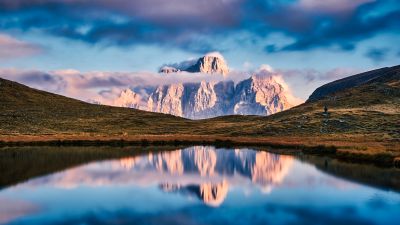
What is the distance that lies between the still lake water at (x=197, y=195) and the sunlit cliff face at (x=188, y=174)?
0.10m

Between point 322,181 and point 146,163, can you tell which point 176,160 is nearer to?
point 146,163

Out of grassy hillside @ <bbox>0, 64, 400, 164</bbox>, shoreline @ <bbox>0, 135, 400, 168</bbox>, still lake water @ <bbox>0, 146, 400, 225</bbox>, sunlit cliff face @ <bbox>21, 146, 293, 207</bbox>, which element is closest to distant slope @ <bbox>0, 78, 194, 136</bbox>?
grassy hillside @ <bbox>0, 64, 400, 164</bbox>

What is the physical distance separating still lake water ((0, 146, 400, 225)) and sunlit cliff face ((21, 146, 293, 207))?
98 millimetres

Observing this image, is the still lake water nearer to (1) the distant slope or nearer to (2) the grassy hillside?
(2) the grassy hillside

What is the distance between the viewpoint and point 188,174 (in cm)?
5538

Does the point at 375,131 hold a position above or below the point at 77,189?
above

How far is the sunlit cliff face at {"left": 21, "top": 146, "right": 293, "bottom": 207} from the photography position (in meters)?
43.9

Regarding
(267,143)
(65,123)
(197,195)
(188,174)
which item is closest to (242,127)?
(267,143)

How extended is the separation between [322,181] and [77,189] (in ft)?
79.4

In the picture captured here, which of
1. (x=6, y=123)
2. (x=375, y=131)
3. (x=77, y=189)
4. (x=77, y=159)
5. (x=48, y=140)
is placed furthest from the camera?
(x=6, y=123)

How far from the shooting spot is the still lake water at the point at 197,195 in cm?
2998

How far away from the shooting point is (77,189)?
4297 cm

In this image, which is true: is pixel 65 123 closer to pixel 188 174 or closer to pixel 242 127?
pixel 242 127

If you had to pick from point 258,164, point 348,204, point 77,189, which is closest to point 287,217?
point 348,204
